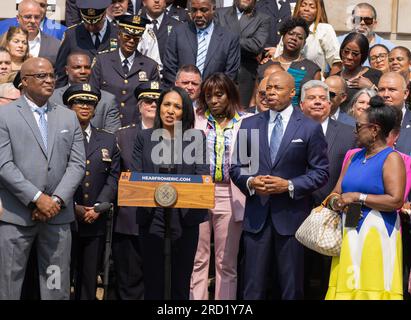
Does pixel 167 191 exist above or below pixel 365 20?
below

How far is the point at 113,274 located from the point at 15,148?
7.45 ft

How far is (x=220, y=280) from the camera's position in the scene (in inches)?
443

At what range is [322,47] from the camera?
47.0 feet

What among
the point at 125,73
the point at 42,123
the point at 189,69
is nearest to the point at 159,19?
the point at 125,73

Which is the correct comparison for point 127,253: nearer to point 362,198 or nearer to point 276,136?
point 276,136

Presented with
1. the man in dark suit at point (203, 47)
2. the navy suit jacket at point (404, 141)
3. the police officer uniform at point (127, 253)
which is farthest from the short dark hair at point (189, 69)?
the navy suit jacket at point (404, 141)

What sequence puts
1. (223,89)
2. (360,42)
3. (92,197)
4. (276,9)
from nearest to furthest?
(92,197)
(223,89)
(360,42)
(276,9)

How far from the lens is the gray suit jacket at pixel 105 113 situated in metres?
12.3

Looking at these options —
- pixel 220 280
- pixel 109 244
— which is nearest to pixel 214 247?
pixel 220 280

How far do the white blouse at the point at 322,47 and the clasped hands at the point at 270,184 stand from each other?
4.14 metres

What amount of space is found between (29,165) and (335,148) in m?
2.91

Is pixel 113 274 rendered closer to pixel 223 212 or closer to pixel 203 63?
pixel 223 212

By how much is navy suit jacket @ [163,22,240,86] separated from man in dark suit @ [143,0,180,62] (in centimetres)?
89

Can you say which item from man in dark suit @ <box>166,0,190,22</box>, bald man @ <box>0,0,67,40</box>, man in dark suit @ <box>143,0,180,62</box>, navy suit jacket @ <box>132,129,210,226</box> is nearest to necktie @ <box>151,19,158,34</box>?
man in dark suit @ <box>143,0,180,62</box>
